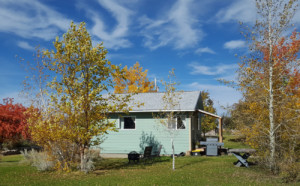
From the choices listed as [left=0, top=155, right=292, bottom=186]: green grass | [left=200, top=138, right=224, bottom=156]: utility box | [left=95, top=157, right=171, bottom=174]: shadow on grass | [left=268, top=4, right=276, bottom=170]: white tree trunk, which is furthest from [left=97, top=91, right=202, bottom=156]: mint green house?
[left=268, top=4, right=276, bottom=170]: white tree trunk

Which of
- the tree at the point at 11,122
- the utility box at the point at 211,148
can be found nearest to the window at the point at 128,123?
the utility box at the point at 211,148

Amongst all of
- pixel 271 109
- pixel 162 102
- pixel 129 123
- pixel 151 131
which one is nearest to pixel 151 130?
pixel 151 131

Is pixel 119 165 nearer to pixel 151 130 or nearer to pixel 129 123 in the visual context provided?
pixel 151 130

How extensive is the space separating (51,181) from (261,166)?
8749 millimetres

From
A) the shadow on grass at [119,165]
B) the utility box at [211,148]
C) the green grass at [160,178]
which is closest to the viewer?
the green grass at [160,178]

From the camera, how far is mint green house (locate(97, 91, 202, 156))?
1853cm

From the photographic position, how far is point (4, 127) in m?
20.4

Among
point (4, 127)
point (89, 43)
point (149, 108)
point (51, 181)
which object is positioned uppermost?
point (89, 43)

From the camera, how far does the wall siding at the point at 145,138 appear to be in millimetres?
18578

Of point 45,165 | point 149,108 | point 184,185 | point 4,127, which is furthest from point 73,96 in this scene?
point 4,127

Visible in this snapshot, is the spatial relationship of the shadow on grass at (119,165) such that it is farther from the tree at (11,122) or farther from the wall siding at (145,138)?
the tree at (11,122)

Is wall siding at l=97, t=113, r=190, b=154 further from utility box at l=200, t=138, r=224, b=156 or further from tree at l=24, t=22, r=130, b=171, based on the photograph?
tree at l=24, t=22, r=130, b=171

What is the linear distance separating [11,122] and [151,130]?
11.1 meters

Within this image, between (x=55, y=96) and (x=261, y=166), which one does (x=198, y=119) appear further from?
(x=55, y=96)
